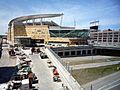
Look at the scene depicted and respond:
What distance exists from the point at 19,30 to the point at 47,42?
44.2ft

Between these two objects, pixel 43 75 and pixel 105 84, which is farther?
pixel 43 75

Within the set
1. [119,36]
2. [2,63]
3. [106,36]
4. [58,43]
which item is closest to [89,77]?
[2,63]

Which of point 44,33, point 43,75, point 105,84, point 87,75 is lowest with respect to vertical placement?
point 105,84

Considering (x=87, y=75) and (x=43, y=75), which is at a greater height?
(x=43, y=75)

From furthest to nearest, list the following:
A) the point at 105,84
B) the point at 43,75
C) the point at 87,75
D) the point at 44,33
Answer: the point at 44,33
the point at 87,75
the point at 43,75
the point at 105,84

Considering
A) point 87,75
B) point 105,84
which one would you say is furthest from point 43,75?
point 105,84

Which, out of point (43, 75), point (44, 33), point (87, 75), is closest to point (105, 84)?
point (87, 75)

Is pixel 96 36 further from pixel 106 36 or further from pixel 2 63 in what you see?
pixel 2 63

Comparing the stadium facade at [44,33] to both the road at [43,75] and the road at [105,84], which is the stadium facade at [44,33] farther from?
the road at [105,84]

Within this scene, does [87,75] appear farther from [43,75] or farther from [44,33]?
[44,33]

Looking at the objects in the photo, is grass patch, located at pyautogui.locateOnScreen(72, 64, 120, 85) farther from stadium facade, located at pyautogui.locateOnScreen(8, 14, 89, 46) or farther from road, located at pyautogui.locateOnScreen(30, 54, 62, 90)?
stadium facade, located at pyautogui.locateOnScreen(8, 14, 89, 46)

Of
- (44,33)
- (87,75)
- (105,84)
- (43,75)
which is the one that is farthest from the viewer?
(44,33)

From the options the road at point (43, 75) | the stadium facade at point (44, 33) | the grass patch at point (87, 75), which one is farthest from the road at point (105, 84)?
the stadium facade at point (44, 33)

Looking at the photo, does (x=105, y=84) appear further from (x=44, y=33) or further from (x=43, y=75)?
(x=44, y=33)
